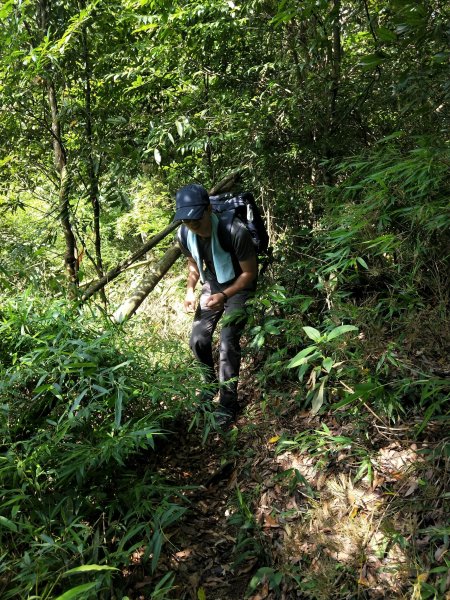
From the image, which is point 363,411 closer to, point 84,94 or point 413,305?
point 413,305

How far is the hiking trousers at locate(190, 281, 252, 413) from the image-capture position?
341cm

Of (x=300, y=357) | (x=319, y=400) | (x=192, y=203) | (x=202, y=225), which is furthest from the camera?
(x=202, y=225)

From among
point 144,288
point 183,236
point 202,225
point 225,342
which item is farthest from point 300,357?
point 144,288

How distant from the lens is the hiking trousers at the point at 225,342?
3412 mm

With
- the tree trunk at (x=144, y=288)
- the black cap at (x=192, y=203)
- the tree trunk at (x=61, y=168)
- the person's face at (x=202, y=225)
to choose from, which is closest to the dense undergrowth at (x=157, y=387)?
the tree trunk at (x=144, y=288)

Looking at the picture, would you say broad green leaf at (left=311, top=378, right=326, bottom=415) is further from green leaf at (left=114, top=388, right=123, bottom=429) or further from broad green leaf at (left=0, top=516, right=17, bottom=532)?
broad green leaf at (left=0, top=516, right=17, bottom=532)

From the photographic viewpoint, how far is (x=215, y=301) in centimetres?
335

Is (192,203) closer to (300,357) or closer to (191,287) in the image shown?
(191,287)

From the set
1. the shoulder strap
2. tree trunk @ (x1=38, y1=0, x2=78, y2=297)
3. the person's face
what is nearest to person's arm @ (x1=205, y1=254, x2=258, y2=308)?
the person's face

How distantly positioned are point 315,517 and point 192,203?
2.11m

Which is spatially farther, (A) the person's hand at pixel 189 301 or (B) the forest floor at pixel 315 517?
(A) the person's hand at pixel 189 301

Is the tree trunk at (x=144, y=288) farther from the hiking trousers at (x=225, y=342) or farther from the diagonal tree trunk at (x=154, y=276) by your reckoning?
the hiking trousers at (x=225, y=342)

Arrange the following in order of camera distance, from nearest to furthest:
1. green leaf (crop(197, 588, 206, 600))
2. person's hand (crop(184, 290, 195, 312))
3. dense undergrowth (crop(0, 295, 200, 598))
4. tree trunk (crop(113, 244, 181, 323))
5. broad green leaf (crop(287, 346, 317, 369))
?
dense undergrowth (crop(0, 295, 200, 598))
green leaf (crop(197, 588, 206, 600))
broad green leaf (crop(287, 346, 317, 369))
person's hand (crop(184, 290, 195, 312))
tree trunk (crop(113, 244, 181, 323))

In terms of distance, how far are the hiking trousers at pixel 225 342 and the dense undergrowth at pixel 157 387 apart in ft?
0.56
